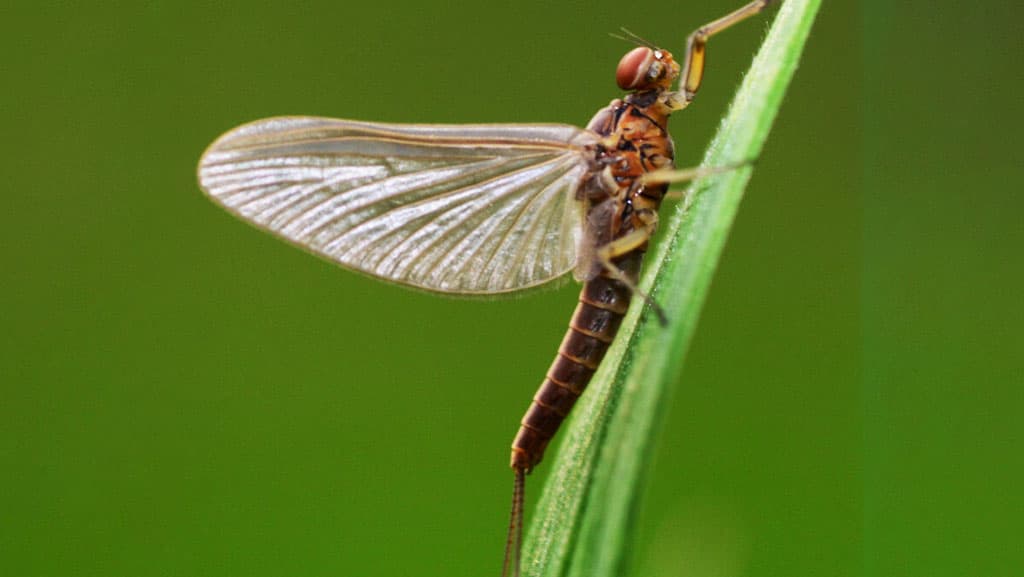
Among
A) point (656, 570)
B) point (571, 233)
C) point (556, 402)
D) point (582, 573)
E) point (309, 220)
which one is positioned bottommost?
point (582, 573)

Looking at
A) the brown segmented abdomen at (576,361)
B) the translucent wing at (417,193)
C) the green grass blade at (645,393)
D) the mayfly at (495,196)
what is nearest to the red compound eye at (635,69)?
the mayfly at (495,196)

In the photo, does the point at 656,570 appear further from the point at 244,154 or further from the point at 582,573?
the point at 244,154

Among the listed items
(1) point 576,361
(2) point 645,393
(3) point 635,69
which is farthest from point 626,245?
(2) point 645,393

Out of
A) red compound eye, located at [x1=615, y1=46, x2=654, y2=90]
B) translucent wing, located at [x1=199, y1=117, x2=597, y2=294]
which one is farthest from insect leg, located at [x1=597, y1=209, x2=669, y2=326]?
red compound eye, located at [x1=615, y1=46, x2=654, y2=90]

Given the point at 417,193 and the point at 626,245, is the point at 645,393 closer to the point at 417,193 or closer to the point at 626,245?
the point at 626,245

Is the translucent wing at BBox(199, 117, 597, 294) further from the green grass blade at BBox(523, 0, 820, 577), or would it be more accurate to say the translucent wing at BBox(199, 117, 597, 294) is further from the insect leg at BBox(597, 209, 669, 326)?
the green grass blade at BBox(523, 0, 820, 577)

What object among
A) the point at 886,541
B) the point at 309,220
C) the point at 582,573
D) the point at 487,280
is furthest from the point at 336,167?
the point at 886,541

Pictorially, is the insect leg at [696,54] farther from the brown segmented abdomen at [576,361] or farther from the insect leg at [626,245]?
the brown segmented abdomen at [576,361]

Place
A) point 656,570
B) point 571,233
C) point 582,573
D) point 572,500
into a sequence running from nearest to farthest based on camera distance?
point 582,573, point 572,500, point 656,570, point 571,233
